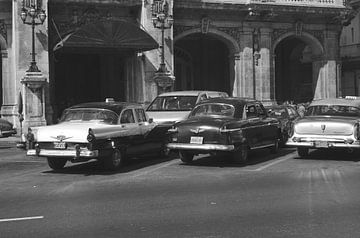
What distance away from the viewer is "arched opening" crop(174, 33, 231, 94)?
107 ft

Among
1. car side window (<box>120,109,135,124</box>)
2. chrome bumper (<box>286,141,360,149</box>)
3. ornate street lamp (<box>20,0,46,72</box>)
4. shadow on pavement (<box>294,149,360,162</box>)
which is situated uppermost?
ornate street lamp (<box>20,0,46,72</box>)

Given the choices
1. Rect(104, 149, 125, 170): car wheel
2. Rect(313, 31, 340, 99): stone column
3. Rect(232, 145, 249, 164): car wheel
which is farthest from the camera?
Rect(313, 31, 340, 99): stone column

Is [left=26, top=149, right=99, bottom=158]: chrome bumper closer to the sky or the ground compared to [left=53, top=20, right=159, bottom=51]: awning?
closer to the ground

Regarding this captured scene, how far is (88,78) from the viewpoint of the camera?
30.4 m

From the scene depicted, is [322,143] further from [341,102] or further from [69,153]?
[69,153]

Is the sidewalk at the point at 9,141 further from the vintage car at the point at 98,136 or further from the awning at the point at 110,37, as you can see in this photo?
the vintage car at the point at 98,136

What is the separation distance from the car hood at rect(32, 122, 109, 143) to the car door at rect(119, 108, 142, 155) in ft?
3.07

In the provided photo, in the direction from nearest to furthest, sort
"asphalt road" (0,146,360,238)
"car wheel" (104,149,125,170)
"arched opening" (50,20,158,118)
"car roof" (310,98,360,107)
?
"asphalt road" (0,146,360,238) < "car wheel" (104,149,125,170) < "car roof" (310,98,360,107) < "arched opening" (50,20,158,118)

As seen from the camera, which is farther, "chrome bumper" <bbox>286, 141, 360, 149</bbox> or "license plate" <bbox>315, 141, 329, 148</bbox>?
"license plate" <bbox>315, 141, 329, 148</bbox>

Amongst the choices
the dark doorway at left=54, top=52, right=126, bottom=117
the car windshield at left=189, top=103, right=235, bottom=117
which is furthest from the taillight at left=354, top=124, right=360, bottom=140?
the dark doorway at left=54, top=52, right=126, bottom=117

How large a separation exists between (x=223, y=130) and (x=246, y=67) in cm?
1636

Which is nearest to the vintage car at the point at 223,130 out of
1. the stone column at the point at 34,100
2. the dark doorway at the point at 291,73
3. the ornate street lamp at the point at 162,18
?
the stone column at the point at 34,100

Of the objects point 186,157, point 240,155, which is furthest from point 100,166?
point 240,155

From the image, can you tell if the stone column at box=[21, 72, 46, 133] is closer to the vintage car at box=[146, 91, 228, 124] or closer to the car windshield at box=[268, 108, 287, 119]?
the vintage car at box=[146, 91, 228, 124]
